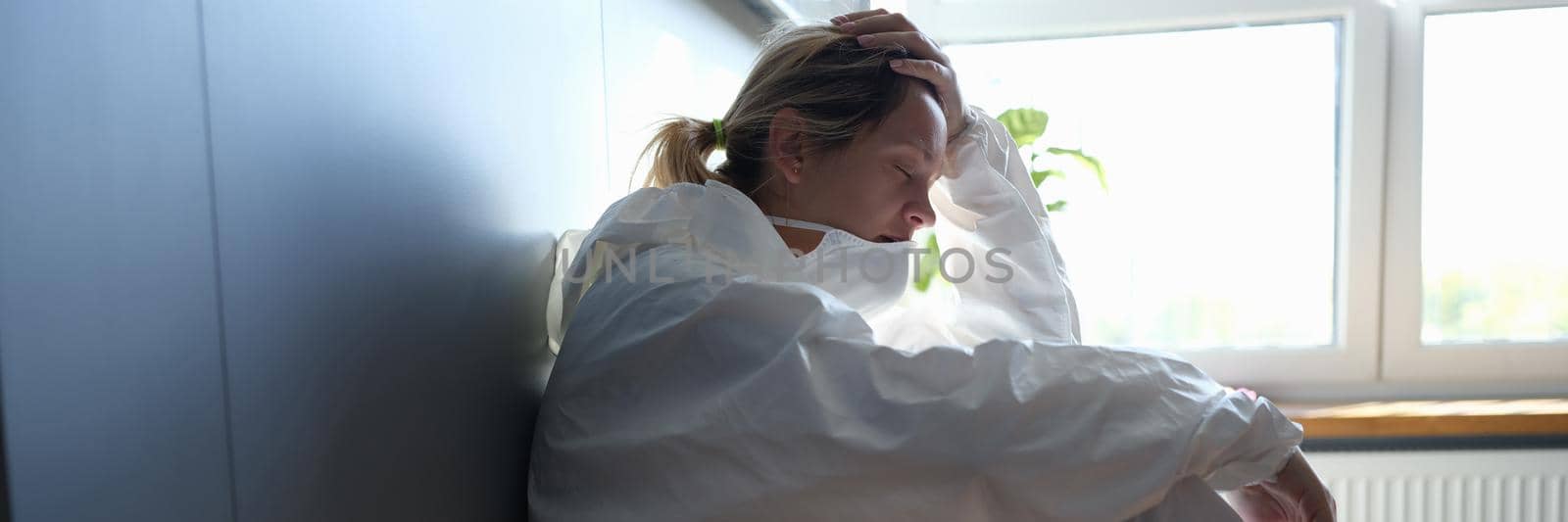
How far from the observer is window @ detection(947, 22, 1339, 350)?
1.84 metres

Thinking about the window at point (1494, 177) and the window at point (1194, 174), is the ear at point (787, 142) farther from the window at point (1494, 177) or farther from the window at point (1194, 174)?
the window at point (1494, 177)

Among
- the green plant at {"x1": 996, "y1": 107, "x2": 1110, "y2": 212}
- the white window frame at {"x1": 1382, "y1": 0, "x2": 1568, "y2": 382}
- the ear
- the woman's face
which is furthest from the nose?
the white window frame at {"x1": 1382, "y1": 0, "x2": 1568, "y2": 382}

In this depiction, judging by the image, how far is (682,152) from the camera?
2.91 feet

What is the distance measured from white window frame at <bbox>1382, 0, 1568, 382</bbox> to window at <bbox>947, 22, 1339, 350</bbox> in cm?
10

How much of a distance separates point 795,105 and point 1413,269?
59.2 inches

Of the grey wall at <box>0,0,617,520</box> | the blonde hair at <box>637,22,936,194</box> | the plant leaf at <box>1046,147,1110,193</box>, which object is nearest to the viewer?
the grey wall at <box>0,0,617,520</box>

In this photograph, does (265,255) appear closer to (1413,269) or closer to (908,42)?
(908,42)

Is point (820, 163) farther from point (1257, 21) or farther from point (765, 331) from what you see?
point (1257, 21)

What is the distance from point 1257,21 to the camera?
1.83 metres

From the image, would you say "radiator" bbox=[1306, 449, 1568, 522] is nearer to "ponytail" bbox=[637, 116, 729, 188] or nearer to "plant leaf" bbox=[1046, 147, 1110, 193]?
"plant leaf" bbox=[1046, 147, 1110, 193]

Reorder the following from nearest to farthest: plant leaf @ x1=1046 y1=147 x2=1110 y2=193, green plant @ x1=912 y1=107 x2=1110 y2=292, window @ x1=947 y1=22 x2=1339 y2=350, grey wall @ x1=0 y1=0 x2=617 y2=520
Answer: grey wall @ x1=0 y1=0 x2=617 y2=520 → green plant @ x1=912 y1=107 x2=1110 y2=292 → plant leaf @ x1=1046 y1=147 x2=1110 y2=193 → window @ x1=947 y1=22 x2=1339 y2=350

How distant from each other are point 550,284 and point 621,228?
11 centimetres

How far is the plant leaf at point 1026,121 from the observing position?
164 cm

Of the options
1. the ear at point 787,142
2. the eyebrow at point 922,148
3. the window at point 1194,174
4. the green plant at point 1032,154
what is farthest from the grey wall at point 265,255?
the window at point 1194,174
